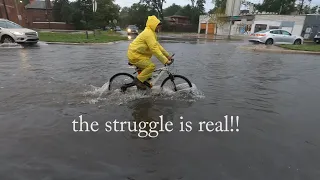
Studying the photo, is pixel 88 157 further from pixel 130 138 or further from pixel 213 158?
pixel 213 158

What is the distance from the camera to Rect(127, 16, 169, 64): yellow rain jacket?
19.0 ft

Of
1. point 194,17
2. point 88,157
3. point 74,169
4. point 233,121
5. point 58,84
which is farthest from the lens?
Answer: point 194,17

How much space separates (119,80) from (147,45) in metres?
1.47

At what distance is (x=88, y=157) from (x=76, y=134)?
2.81ft

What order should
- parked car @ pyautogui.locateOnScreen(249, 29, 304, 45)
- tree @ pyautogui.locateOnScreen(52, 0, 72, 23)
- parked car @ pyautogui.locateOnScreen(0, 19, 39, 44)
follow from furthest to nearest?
tree @ pyautogui.locateOnScreen(52, 0, 72, 23) < parked car @ pyautogui.locateOnScreen(249, 29, 304, 45) < parked car @ pyautogui.locateOnScreen(0, 19, 39, 44)

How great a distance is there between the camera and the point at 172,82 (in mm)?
6672

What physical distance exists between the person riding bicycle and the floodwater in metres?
0.56

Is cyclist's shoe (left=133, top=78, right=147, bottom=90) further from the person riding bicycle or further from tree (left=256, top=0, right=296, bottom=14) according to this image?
tree (left=256, top=0, right=296, bottom=14)

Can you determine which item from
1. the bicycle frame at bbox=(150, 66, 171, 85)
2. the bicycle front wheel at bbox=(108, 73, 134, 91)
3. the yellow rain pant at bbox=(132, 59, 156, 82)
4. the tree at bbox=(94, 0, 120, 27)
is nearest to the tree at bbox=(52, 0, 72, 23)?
the tree at bbox=(94, 0, 120, 27)

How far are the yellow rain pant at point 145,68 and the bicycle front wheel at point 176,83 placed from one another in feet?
1.83

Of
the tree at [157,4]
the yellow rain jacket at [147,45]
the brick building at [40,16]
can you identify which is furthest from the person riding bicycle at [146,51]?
the tree at [157,4]

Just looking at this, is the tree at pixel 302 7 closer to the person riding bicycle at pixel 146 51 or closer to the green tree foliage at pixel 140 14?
the green tree foliage at pixel 140 14

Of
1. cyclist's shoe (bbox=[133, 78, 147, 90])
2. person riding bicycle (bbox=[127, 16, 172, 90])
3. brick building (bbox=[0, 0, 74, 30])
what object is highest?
person riding bicycle (bbox=[127, 16, 172, 90])

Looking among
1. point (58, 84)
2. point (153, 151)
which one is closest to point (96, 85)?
point (58, 84)
